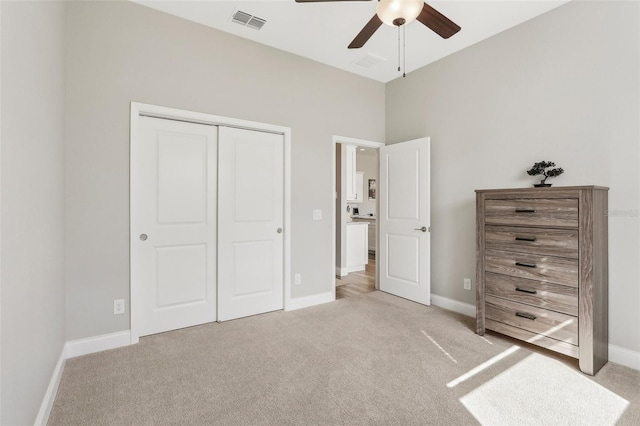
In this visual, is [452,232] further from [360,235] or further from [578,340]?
[360,235]

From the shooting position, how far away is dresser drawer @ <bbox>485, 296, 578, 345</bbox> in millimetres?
2328

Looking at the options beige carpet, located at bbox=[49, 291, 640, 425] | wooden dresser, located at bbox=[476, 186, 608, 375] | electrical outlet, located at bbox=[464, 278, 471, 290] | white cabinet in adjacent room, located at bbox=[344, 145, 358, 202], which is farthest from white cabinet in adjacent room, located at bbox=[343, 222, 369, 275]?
wooden dresser, located at bbox=[476, 186, 608, 375]

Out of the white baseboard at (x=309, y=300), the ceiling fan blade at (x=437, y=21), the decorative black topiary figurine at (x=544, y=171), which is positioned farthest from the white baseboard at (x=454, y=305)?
the ceiling fan blade at (x=437, y=21)

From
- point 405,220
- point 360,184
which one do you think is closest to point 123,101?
point 405,220

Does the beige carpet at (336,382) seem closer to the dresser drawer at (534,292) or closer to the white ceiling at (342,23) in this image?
the dresser drawer at (534,292)

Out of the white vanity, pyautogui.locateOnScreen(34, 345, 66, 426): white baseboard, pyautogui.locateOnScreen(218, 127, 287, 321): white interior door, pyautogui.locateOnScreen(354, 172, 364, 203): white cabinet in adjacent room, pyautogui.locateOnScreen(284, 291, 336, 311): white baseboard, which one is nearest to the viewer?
pyautogui.locateOnScreen(34, 345, 66, 426): white baseboard

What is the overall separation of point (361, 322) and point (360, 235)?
2.63 metres

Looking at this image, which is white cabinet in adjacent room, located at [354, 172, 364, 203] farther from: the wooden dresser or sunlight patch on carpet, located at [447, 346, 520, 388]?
sunlight patch on carpet, located at [447, 346, 520, 388]

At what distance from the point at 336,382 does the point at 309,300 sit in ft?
5.44

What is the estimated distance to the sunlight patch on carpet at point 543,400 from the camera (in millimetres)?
1760

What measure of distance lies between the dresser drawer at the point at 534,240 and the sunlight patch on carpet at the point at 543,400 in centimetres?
85

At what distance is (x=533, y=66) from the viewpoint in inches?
115

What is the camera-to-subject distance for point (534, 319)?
252 centimetres

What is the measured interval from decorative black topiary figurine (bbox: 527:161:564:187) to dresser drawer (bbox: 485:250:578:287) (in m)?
0.65
